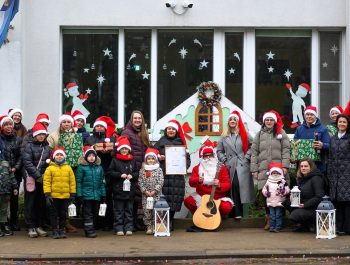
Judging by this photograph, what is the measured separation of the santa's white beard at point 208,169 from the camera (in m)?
14.0

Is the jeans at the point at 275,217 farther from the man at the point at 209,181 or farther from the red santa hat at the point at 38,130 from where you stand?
the red santa hat at the point at 38,130

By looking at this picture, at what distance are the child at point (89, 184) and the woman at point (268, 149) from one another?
8.47 feet

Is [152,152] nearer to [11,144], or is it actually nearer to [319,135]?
[11,144]

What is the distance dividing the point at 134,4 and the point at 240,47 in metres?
2.35

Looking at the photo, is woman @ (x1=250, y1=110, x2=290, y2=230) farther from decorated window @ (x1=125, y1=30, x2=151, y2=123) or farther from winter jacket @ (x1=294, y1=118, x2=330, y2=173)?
decorated window @ (x1=125, y1=30, x2=151, y2=123)

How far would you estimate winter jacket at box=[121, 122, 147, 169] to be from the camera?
1391 centimetres

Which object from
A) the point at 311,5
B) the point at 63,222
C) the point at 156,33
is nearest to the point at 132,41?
the point at 156,33

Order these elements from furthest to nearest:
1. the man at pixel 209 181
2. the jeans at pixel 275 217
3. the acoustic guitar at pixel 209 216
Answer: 1. the man at pixel 209 181
2. the acoustic guitar at pixel 209 216
3. the jeans at pixel 275 217

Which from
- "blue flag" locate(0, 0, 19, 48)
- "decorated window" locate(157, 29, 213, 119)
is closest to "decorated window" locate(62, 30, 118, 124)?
"decorated window" locate(157, 29, 213, 119)

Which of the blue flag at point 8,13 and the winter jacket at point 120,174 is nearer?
the winter jacket at point 120,174

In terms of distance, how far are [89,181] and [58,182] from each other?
529mm

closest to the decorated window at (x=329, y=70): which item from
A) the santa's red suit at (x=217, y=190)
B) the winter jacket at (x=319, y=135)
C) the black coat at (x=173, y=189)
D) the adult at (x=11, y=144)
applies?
the winter jacket at (x=319, y=135)

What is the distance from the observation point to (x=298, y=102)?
56.4 feet

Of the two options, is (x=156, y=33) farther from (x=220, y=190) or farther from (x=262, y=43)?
(x=220, y=190)
